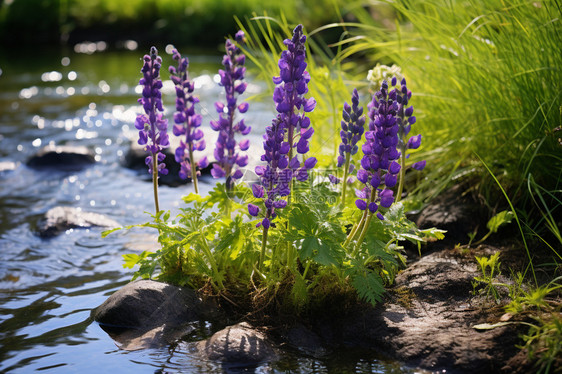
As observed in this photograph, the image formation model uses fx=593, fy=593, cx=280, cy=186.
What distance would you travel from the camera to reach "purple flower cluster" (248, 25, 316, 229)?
2705 millimetres

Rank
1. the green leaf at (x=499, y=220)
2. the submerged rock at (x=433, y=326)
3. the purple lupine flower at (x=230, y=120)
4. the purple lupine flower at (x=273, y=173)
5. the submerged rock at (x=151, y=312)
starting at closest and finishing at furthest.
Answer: the submerged rock at (x=433, y=326) < the purple lupine flower at (x=273, y=173) < the submerged rock at (x=151, y=312) < the purple lupine flower at (x=230, y=120) < the green leaf at (x=499, y=220)

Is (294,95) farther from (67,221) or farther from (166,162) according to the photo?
(166,162)

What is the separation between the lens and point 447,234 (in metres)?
3.74

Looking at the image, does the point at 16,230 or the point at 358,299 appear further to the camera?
the point at 16,230

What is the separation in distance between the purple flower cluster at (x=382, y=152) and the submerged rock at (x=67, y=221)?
276cm

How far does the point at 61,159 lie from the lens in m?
6.54

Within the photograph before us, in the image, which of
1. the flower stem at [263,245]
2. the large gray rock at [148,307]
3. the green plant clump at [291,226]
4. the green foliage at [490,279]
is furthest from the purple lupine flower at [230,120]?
the green foliage at [490,279]

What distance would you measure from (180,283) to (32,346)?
786mm

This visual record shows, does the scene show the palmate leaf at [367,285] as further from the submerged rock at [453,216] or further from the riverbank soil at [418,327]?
the submerged rock at [453,216]

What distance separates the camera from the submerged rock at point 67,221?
4.68 meters

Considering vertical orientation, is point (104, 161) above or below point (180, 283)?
above

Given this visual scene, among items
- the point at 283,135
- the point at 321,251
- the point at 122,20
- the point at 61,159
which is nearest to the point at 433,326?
the point at 321,251

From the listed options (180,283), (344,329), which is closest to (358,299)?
(344,329)

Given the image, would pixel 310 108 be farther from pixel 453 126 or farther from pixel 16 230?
pixel 16 230
